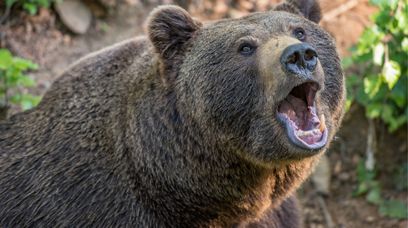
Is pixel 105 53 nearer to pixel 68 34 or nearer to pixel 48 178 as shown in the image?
pixel 48 178

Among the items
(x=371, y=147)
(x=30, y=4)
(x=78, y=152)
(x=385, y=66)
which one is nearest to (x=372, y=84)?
(x=385, y=66)

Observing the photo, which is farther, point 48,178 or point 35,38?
point 35,38

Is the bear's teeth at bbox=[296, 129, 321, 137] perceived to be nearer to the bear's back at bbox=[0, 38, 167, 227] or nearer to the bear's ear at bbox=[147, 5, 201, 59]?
the bear's ear at bbox=[147, 5, 201, 59]

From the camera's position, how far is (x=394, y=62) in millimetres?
6621

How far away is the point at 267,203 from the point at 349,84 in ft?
9.38

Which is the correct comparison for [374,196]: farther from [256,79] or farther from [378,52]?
[256,79]

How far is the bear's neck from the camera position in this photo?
184 inches

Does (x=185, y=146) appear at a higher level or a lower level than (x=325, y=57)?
lower

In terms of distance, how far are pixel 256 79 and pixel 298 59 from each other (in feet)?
1.25

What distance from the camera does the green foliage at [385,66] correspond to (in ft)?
20.8

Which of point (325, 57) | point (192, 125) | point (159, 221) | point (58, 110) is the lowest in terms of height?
point (159, 221)

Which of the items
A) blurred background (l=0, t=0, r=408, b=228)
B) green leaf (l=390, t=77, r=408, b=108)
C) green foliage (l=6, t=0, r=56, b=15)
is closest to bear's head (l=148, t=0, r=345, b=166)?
green leaf (l=390, t=77, r=408, b=108)

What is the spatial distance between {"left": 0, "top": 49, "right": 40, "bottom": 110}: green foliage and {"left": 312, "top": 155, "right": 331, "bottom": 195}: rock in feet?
9.67

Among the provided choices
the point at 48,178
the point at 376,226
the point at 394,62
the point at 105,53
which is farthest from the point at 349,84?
the point at 48,178
